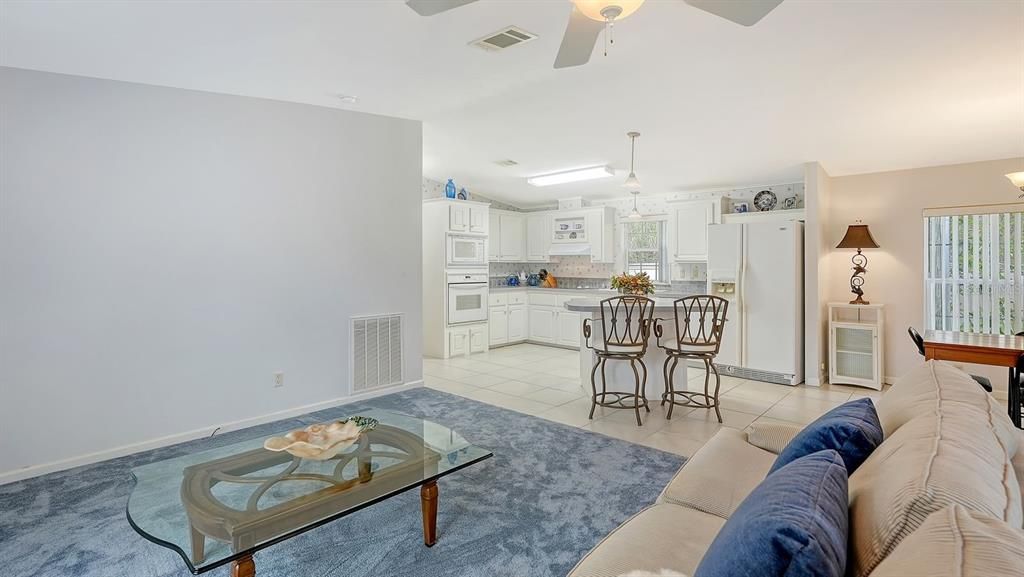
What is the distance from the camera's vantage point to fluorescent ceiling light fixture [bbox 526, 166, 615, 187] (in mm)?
5789

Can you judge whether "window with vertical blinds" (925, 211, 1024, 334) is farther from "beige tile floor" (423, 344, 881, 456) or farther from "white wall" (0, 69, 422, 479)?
"white wall" (0, 69, 422, 479)

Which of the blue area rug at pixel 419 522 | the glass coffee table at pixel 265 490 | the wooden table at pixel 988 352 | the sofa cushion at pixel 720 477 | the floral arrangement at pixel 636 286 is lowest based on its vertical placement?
the blue area rug at pixel 419 522

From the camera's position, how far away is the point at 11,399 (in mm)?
2934

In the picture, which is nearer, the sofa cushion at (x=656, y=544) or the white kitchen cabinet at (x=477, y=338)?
the sofa cushion at (x=656, y=544)

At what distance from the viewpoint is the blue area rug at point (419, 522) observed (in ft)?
6.70

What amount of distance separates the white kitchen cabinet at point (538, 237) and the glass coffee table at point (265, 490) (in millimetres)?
5732

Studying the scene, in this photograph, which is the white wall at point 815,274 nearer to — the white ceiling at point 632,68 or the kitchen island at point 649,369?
the white ceiling at point 632,68

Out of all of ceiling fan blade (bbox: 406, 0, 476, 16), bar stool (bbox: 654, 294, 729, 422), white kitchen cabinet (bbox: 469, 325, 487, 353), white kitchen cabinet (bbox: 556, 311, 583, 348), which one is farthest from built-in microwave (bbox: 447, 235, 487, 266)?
ceiling fan blade (bbox: 406, 0, 476, 16)

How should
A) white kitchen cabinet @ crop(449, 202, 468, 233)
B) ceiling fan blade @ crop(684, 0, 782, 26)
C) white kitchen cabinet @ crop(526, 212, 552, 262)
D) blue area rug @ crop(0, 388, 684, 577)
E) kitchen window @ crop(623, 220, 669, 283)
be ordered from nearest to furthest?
ceiling fan blade @ crop(684, 0, 782, 26) → blue area rug @ crop(0, 388, 684, 577) → white kitchen cabinet @ crop(449, 202, 468, 233) → kitchen window @ crop(623, 220, 669, 283) → white kitchen cabinet @ crop(526, 212, 552, 262)

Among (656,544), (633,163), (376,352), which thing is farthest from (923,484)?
(633,163)

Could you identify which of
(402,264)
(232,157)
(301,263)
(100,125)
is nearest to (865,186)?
(402,264)

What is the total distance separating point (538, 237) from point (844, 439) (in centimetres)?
691

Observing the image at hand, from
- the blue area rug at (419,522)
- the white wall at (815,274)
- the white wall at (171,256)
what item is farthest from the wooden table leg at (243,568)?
the white wall at (815,274)

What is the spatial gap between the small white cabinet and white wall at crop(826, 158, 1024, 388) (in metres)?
0.18
